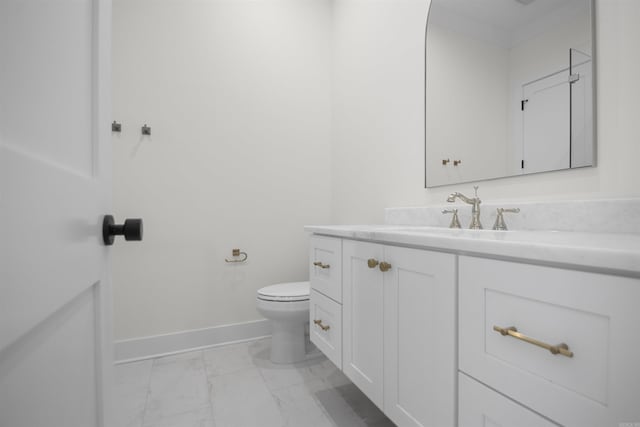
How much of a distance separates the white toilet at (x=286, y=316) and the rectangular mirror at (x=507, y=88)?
965mm

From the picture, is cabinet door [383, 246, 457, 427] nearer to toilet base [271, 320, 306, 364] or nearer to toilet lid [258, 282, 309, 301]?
toilet lid [258, 282, 309, 301]

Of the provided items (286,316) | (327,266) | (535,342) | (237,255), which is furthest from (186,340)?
(535,342)

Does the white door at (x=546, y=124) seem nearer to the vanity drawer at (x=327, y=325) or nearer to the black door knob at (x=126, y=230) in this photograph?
the vanity drawer at (x=327, y=325)

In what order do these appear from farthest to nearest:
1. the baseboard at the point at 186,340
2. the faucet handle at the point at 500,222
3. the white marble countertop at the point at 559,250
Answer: the baseboard at the point at 186,340, the faucet handle at the point at 500,222, the white marble countertop at the point at 559,250

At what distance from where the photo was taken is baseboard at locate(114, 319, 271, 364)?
1847mm

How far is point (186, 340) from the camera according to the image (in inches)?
77.8

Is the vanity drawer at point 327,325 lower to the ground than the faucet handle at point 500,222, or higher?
lower

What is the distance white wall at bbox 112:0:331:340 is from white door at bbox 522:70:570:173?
149 cm

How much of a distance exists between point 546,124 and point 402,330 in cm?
90

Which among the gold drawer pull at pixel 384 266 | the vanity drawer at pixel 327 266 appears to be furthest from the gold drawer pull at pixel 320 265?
the gold drawer pull at pixel 384 266

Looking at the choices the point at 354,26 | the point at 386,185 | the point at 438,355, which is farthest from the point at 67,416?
the point at 354,26

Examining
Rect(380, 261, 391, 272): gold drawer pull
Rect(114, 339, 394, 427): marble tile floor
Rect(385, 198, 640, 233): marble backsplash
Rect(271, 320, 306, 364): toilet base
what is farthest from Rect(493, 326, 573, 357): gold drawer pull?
Rect(271, 320, 306, 364): toilet base

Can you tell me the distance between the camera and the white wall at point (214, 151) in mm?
1877

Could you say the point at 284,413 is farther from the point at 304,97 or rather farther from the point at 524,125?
the point at 304,97
